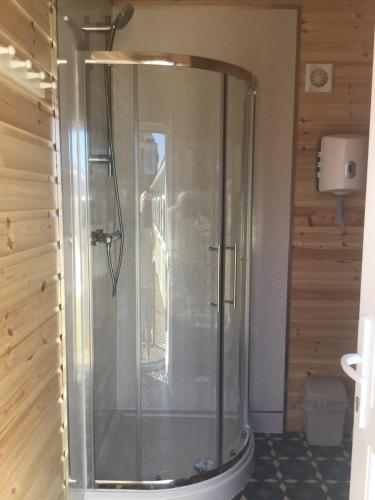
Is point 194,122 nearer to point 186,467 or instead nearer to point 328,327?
point 328,327

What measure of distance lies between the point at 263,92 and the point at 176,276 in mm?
1238

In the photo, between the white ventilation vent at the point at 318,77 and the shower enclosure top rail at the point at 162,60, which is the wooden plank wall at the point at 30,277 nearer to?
the shower enclosure top rail at the point at 162,60

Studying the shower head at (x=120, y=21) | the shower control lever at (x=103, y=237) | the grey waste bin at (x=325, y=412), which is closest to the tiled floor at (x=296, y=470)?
the grey waste bin at (x=325, y=412)

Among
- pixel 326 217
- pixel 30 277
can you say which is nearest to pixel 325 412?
pixel 326 217

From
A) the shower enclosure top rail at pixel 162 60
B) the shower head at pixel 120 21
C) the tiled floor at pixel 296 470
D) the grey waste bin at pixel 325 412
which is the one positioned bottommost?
the tiled floor at pixel 296 470

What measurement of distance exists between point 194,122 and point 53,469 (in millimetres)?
1899

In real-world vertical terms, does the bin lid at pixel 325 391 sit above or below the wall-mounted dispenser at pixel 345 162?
below

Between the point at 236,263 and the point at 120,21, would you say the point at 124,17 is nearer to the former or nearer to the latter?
the point at 120,21

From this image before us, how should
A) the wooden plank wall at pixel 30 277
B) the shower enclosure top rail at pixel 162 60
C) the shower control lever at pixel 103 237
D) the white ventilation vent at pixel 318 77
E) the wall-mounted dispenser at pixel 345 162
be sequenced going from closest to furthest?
the wooden plank wall at pixel 30 277 < the shower enclosure top rail at pixel 162 60 < the shower control lever at pixel 103 237 < the wall-mounted dispenser at pixel 345 162 < the white ventilation vent at pixel 318 77

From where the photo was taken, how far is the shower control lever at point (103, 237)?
7.17 ft

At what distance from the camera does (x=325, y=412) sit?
271 centimetres

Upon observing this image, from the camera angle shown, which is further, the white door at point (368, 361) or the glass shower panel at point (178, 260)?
the glass shower panel at point (178, 260)

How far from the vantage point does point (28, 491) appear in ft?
4.22

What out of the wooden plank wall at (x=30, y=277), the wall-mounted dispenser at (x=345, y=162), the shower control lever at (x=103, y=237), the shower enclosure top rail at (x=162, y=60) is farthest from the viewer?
the wall-mounted dispenser at (x=345, y=162)
